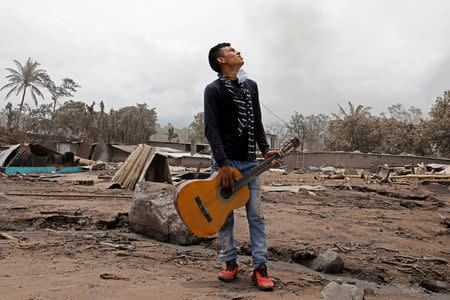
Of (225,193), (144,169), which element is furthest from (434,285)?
(144,169)

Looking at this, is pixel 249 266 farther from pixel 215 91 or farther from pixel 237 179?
pixel 215 91

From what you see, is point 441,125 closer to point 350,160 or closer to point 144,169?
point 350,160

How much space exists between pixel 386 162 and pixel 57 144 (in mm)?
24330

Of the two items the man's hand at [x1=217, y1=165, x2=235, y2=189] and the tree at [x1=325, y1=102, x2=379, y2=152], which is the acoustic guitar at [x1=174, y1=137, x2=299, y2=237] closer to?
the man's hand at [x1=217, y1=165, x2=235, y2=189]

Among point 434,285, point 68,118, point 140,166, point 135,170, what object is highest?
point 68,118

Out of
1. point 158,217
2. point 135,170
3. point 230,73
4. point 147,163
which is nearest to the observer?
point 230,73

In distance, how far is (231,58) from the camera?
101 inches

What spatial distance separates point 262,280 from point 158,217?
1885 millimetres

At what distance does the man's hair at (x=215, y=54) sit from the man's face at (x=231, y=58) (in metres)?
0.05

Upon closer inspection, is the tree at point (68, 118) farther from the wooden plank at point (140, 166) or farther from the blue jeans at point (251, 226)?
the blue jeans at point (251, 226)

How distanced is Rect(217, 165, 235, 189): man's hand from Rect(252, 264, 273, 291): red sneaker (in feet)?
2.14

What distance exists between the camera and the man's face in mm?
2566

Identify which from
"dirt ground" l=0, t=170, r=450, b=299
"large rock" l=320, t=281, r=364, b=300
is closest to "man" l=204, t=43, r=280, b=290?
"dirt ground" l=0, t=170, r=450, b=299

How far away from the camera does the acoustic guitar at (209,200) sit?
237 centimetres
